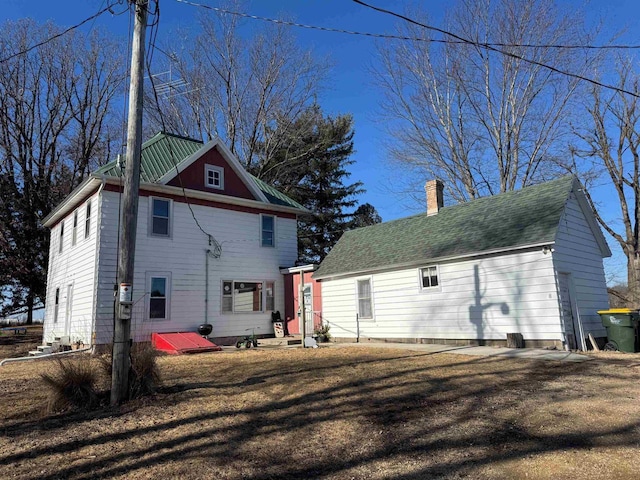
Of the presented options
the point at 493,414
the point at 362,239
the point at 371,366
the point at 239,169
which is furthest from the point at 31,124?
the point at 493,414

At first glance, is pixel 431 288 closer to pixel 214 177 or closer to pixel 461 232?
pixel 461 232

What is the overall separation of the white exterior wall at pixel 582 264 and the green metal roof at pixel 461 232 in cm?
56

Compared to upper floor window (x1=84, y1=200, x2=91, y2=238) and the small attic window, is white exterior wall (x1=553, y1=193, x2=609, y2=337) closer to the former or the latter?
the small attic window

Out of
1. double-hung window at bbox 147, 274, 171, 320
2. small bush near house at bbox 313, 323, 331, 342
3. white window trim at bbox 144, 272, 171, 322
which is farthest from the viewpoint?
small bush near house at bbox 313, 323, 331, 342

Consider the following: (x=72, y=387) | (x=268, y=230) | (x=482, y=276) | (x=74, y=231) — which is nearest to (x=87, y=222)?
(x=74, y=231)

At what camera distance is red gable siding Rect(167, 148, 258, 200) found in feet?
53.9

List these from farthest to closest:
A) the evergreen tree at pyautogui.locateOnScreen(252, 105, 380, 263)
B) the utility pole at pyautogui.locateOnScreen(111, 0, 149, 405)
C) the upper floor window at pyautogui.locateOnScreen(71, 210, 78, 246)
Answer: the evergreen tree at pyautogui.locateOnScreen(252, 105, 380, 263), the upper floor window at pyautogui.locateOnScreen(71, 210, 78, 246), the utility pole at pyautogui.locateOnScreen(111, 0, 149, 405)

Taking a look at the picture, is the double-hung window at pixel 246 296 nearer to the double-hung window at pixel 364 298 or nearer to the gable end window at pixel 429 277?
the double-hung window at pixel 364 298

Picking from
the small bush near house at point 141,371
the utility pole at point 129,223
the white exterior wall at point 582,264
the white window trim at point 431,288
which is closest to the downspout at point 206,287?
the white window trim at point 431,288

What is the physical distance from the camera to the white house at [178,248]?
14.5 m

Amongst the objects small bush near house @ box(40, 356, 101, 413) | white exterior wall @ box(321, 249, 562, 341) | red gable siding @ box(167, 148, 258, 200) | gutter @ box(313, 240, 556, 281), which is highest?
red gable siding @ box(167, 148, 258, 200)

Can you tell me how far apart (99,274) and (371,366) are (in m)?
9.61

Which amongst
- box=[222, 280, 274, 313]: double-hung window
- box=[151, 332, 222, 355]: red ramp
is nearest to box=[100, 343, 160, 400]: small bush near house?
box=[151, 332, 222, 355]: red ramp

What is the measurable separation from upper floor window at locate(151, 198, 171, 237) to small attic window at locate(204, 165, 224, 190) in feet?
6.11
